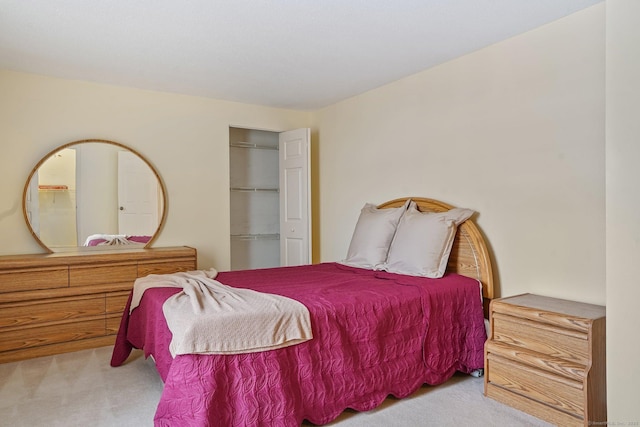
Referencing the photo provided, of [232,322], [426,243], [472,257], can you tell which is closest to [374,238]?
[426,243]

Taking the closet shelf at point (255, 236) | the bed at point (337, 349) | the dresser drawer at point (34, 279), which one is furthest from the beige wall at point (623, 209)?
the closet shelf at point (255, 236)

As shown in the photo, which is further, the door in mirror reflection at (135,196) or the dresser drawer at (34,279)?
the door in mirror reflection at (135,196)

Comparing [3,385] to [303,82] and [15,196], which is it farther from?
[303,82]

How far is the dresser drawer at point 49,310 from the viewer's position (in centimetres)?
312

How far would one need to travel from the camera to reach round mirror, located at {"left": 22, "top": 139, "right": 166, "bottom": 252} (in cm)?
356

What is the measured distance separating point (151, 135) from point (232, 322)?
110 inches

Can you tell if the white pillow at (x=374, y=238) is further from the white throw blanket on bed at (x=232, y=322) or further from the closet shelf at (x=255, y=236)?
the closet shelf at (x=255, y=236)

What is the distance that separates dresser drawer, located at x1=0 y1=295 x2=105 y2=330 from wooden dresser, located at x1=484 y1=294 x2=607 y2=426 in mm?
3094

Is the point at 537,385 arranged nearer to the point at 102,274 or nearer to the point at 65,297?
the point at 102,274

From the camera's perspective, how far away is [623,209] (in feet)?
5.35

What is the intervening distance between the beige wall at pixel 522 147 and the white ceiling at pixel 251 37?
17 centimetres

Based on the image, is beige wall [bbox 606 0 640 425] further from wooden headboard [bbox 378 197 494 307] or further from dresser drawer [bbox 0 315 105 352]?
dresser drawer [bbox 0 315 105 352]

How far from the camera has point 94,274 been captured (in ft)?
11.3

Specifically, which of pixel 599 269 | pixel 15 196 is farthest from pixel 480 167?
pixel 15 196
